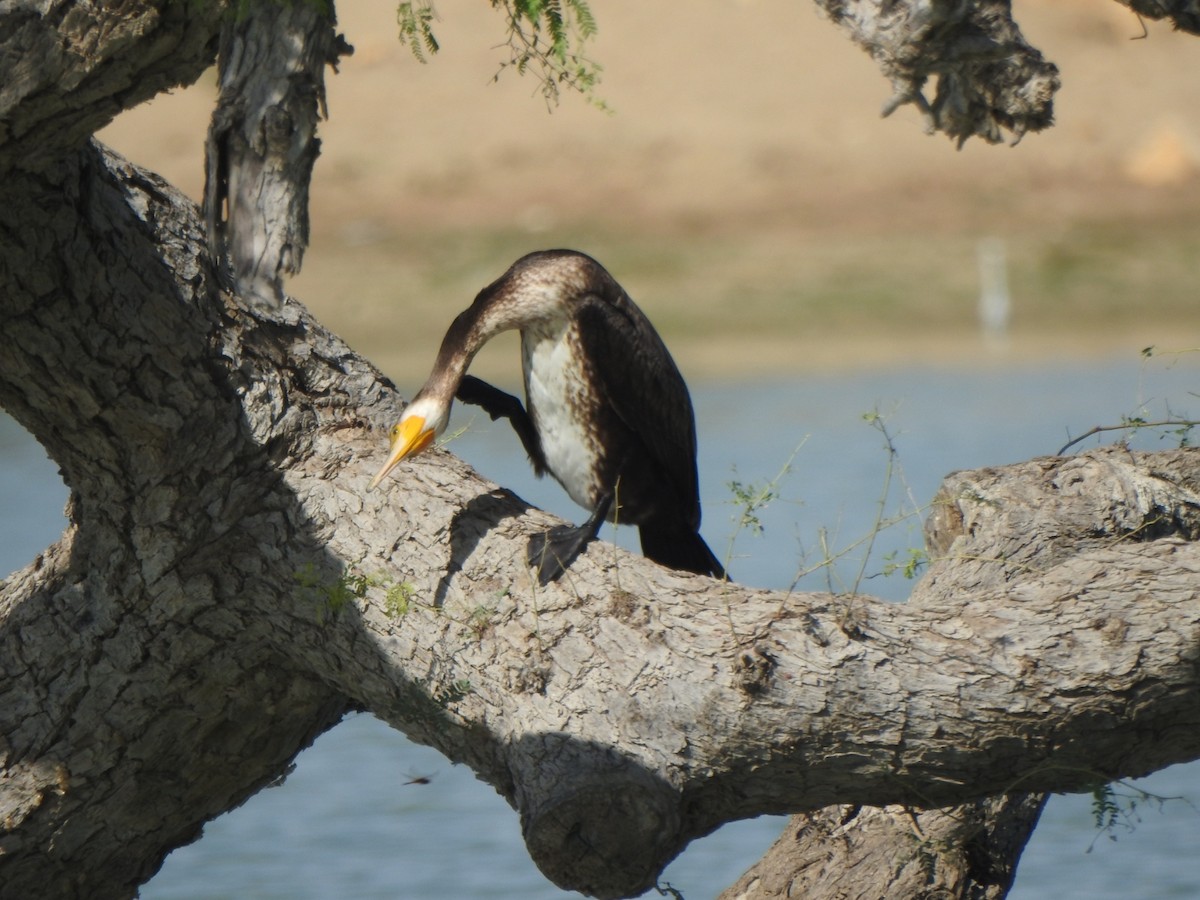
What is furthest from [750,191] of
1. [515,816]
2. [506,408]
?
[506,408]

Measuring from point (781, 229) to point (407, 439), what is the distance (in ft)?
62.9

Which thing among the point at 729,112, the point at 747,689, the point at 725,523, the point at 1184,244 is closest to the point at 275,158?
the point at 747,689

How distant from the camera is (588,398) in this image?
13.8ft

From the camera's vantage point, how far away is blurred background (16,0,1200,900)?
14570 mm

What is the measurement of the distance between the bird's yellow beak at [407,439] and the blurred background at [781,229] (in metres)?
5.62

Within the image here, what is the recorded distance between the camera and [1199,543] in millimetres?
3285

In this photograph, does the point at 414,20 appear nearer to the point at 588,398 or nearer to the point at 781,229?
the point at 588,398

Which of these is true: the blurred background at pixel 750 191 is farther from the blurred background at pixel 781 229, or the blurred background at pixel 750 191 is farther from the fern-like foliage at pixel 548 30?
the fern-like foliage at pixel 548 30

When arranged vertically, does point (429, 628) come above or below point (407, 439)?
below

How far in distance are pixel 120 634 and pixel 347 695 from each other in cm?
54

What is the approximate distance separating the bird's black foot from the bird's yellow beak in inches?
14.1

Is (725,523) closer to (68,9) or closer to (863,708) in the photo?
(863,708)

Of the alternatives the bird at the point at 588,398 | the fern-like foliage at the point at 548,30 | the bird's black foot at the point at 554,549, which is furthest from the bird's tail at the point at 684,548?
the fern-like foliage at the point at 548,30

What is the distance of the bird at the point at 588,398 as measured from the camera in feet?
13.3
